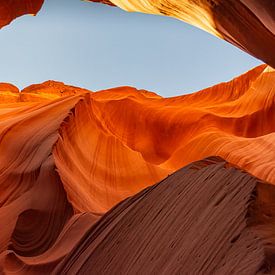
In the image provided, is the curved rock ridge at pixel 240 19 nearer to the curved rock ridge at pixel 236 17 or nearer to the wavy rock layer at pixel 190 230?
the curved rock ridge at pixel 236 17

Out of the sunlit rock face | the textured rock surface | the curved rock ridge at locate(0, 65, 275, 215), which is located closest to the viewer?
the textured rock surface

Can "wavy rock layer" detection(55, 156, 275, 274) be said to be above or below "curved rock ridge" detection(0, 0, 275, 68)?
below

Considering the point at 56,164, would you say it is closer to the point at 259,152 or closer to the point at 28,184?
the point at 28,184

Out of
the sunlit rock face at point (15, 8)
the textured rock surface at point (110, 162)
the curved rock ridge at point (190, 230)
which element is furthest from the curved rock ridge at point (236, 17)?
the sunlit rock face at point (15, 8)

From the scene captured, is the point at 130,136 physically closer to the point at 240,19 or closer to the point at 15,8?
the point at 15,8

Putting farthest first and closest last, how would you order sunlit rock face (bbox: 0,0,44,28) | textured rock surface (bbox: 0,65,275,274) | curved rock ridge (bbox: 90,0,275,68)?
sunlit rock face (bbox: 0,0,44,28) → curved rock ridge (bbox: 90,0,275,68) → textured rock surface (bbox: 0,65,275,274)

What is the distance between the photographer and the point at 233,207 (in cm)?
232

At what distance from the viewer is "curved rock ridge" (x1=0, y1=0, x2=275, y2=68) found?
11.8 feet

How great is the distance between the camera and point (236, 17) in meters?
4.11

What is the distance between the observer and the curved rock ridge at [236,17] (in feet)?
11.8

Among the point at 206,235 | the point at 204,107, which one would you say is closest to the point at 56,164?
the point at 206,235

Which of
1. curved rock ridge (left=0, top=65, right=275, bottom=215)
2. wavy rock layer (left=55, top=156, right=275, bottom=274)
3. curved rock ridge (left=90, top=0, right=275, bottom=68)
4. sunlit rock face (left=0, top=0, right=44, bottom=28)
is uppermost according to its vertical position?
curved rock ridge (left=90, top=0, right=275, bottom=68)

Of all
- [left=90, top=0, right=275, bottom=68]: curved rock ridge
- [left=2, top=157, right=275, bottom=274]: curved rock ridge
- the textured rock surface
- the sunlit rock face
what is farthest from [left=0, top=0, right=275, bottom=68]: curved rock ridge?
the sunlit rock face

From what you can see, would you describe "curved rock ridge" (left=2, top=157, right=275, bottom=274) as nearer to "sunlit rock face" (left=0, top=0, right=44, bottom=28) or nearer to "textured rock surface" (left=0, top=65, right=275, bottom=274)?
"textured rock surface" (left=0, top=65, right=275, bottom=274)
